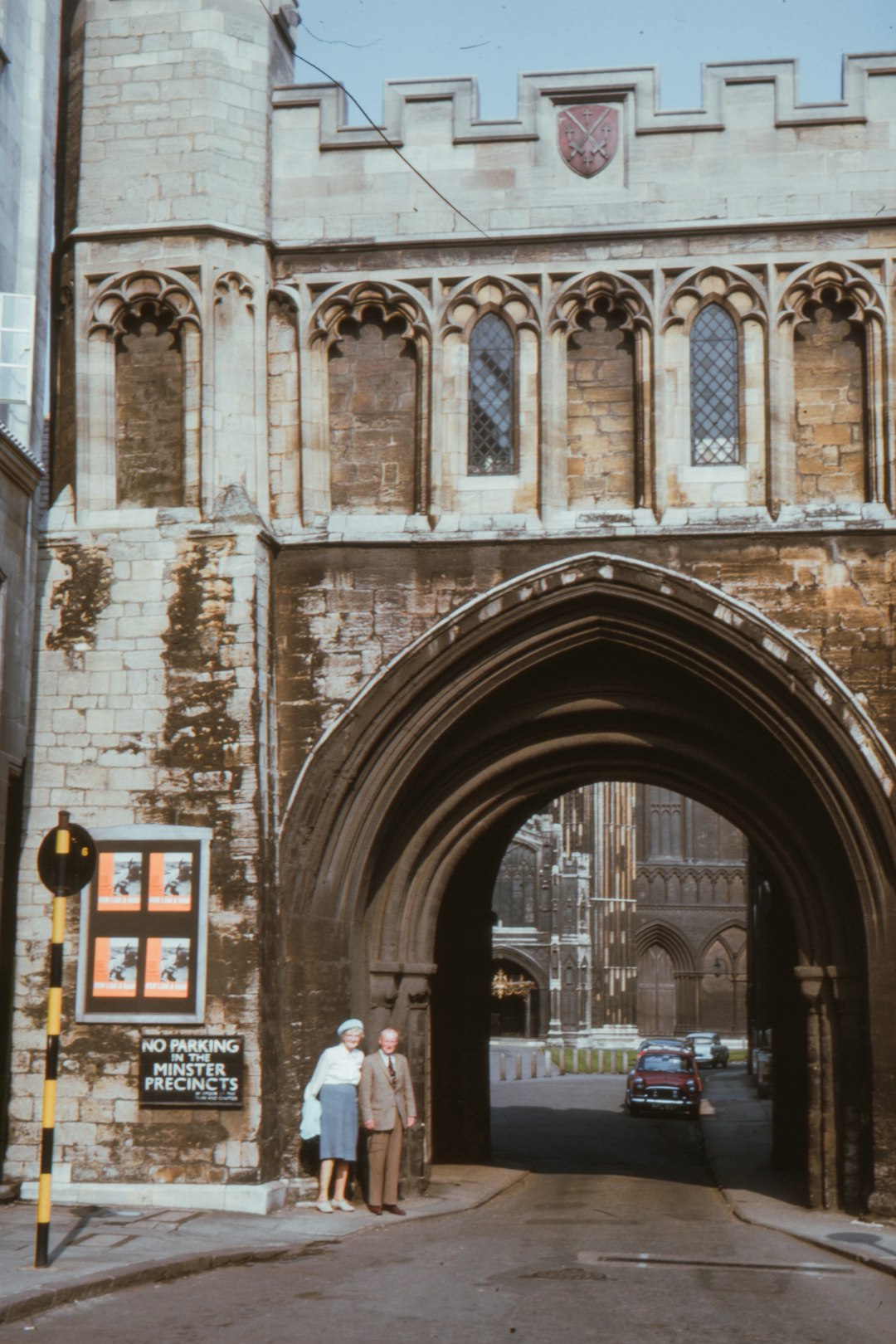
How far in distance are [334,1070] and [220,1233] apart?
1970 millimetres

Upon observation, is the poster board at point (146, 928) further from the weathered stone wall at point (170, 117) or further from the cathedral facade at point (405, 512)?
the weathered stone wall at point (170, 117)

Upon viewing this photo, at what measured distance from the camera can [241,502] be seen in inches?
571

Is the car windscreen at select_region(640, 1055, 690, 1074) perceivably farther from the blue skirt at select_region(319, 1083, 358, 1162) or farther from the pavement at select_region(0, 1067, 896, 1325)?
the blue skirt at select_region(319, 1083, 358, 1162)

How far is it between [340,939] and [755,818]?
3.89 metres

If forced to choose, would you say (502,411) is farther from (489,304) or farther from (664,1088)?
(664,1088)

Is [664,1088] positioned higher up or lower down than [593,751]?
lower down

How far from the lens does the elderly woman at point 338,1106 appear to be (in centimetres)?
1352

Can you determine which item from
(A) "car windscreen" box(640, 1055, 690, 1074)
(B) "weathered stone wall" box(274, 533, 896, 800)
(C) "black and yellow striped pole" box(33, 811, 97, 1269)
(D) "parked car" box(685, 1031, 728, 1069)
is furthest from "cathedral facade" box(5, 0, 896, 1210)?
(D) "parked car" box(685, 1031, 728, 1069)

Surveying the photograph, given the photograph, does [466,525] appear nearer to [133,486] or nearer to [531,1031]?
[133,486]

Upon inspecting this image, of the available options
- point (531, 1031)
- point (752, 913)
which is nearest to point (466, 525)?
point (752, 913)

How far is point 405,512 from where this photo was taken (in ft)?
49.0

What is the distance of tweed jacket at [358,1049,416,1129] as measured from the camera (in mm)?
13805

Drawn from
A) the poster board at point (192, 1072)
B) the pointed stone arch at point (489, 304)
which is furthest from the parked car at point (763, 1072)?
the pointed stone arch at point (489, 304)

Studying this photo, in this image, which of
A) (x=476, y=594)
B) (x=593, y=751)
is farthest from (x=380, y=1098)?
(x=476, y=594)
